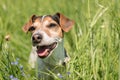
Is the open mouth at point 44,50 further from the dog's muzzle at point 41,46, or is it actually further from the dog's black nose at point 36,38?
the dog's black nose at point 36,38

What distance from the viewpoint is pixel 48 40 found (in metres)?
4.45

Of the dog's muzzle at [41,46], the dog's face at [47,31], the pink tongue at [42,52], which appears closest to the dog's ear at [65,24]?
the dog's face at [47,31]

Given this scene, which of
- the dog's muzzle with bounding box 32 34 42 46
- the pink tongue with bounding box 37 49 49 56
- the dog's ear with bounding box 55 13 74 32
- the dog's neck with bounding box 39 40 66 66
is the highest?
the dog's muzzle with bounding box 32 34 42 46

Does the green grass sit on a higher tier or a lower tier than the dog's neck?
higher

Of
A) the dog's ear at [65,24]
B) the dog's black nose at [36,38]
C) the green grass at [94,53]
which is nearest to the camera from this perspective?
the green grass at [94,53]

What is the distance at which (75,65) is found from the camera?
3953 millimetres

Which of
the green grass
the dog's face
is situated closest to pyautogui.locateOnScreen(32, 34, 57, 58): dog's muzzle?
the dog's face

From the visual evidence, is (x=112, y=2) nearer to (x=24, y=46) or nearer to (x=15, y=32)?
(x=24, y=46)

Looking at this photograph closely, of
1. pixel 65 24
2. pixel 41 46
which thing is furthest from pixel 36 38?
pixel 65 24

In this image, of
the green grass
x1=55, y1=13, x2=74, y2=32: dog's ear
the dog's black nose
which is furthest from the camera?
x1=55, y1=13, x2=74, y2=32: dog's ear

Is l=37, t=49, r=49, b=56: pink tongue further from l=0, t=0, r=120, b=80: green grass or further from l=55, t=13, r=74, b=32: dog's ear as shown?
l=55, t=13, r=74, b=32: dog's ear

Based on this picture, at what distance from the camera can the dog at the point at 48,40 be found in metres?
4.41

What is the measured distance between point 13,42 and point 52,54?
152 cm

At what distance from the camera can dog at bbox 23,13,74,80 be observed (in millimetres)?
4414
